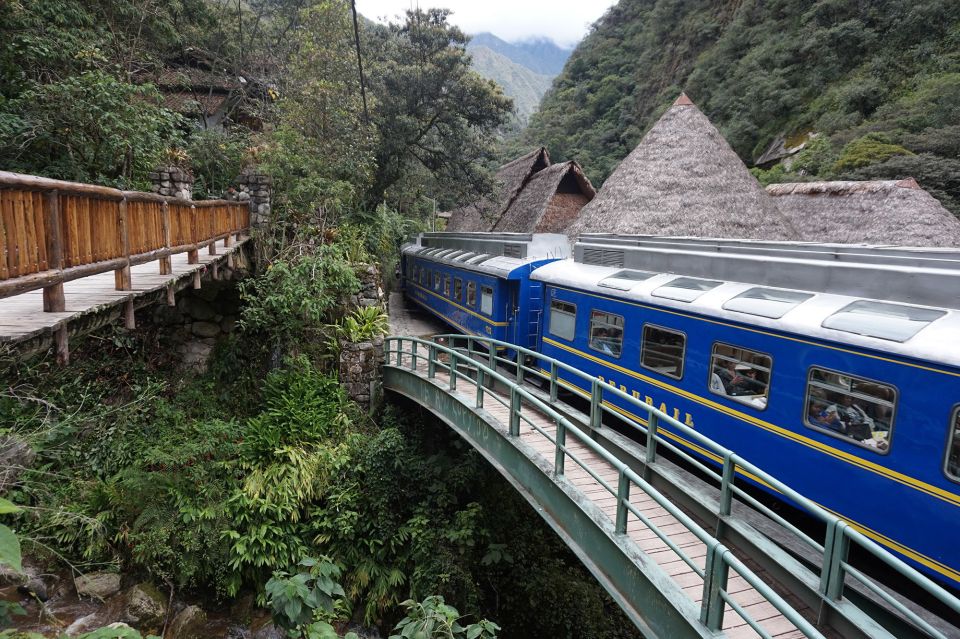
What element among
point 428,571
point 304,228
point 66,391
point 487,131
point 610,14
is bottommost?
point 428,571

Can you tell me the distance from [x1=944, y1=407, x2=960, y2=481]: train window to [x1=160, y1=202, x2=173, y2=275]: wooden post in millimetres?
8523

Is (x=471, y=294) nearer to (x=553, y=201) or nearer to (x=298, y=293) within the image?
(x=298, y=293)

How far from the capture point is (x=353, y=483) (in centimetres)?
1020

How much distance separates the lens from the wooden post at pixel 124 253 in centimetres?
546

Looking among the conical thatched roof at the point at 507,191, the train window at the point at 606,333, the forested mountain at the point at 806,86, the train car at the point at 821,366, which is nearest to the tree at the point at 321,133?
the conical thatched roof at the point at 507,191

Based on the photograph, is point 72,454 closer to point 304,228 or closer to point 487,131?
point 304,228

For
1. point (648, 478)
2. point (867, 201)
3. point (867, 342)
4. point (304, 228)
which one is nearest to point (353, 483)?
point (648, 478)

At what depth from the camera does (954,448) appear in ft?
14.2

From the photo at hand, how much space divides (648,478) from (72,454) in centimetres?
1029

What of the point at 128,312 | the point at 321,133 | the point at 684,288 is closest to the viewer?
the point at 128,312

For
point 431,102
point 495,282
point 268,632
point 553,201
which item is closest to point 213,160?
point 431,102

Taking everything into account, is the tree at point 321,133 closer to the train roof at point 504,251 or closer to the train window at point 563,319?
the train roof at point 504,251

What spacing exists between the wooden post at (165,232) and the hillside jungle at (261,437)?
339 centimetres

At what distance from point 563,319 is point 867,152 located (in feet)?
66.3
